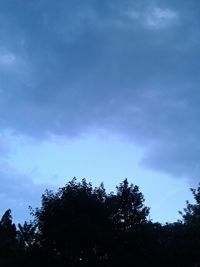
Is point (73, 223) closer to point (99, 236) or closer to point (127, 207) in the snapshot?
point (99, 236)

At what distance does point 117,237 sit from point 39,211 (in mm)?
10921

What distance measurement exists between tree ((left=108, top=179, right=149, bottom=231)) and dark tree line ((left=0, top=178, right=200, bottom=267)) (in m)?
0.13

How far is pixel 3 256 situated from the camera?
186 ft

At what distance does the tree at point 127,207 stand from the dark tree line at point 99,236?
133mm

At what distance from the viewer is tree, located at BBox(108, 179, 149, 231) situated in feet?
169

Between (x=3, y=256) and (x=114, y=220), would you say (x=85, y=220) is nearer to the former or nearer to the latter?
(x=114, y=220)

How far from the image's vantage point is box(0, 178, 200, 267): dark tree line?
46875 millimetres

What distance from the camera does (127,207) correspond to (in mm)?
55812

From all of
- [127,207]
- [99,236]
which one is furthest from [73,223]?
[127,207]

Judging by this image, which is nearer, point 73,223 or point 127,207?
point 73,223

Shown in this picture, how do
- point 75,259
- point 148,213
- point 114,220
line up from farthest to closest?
1. point 148,213
2. point 114,220
3. point 75,259

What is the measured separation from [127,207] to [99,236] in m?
10.1

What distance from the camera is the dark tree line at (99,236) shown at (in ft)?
154

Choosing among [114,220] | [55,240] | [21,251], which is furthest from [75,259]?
[21,251]
